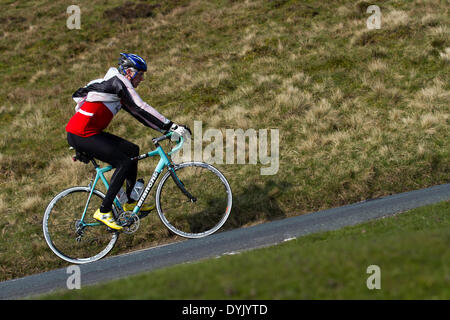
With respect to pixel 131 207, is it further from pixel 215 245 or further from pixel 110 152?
pixel 215 245

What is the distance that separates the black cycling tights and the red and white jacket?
0.12m

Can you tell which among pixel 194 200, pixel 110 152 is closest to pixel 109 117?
pixel 110 152

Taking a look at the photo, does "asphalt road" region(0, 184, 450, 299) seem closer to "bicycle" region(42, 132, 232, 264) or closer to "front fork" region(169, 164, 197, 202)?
"bicycle" region(42, 132, 232, 264)

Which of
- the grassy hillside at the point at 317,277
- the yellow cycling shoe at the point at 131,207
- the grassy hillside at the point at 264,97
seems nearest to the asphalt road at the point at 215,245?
the yellow cycling shoe at the point at 131,207

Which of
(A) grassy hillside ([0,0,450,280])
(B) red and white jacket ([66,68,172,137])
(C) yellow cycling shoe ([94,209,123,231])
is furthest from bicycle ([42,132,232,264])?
(A) grassy hillside ([0,0,450,280])

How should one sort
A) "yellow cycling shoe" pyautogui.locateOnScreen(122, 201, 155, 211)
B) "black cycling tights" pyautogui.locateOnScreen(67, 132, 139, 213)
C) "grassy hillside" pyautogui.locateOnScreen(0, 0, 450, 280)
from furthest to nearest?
"grassy hillside" pyautogui.locateOnScreen(0, 0, 450, 280), "yellow cycling shoe" pyautogui.locateOnScreen(122, 201, 155, 211), "black cycling tights" pyautogui.locateOnScreen(67, 132, 139, 213)

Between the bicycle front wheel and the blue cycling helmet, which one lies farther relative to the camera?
the bicycle front wheel

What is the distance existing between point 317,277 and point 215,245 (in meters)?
3.36

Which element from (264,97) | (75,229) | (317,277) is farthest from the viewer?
(264,97)

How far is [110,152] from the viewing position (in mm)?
7277

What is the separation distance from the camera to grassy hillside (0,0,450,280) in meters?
9.65

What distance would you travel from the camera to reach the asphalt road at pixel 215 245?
6.32 m

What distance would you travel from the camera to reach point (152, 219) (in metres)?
8.96
